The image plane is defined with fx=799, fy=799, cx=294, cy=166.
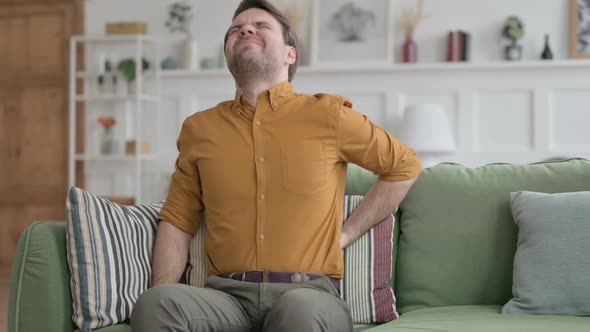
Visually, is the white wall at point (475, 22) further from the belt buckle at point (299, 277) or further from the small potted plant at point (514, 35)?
the belt buckle at point (299, 277)

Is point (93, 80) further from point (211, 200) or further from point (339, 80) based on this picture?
point (211, 200)

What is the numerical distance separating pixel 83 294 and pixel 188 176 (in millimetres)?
506

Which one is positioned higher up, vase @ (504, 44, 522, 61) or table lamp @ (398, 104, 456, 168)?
vase @ (504, 44, 522, 61)

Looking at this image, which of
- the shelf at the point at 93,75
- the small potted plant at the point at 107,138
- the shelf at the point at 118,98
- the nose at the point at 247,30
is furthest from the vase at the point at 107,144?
the nose at the point at 247,30

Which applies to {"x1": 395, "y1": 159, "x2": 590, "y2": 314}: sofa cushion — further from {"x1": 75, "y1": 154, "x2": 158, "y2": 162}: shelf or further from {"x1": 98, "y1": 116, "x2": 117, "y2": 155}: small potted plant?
{"x1": 98, "y1": 116, "x2": 117, "y2": 155}: small potted plant

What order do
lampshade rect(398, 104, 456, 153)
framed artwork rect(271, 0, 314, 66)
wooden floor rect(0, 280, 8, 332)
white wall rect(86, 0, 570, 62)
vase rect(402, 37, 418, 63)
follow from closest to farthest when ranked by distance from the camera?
1. wooden floor rect(0, 280, 8, 332)
2. lampshade rect(398, 104, 456, 153)
3. white wall rect(86, 0, 570, 62)
4. vase rect(402, 37, 418, 63)
5. framed artwork rect(271, 0, 314, 66)

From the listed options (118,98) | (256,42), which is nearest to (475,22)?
(118,98)

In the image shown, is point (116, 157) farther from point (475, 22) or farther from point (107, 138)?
point (475, 22)

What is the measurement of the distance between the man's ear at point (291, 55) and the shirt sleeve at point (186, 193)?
363mm

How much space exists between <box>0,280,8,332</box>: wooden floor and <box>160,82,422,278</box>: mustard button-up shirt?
7.80 ft

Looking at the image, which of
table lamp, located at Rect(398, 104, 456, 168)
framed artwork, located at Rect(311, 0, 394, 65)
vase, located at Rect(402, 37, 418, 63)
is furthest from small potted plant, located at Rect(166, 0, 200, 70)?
table lamp, located at Rect(398, 104, 456, 168)

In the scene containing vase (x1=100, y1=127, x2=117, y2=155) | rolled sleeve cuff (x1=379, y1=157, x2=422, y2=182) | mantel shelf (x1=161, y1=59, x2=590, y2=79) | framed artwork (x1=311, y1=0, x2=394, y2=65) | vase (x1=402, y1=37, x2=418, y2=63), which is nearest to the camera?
rolled sleeve cuff (x1=379, y1=157, x2=422, y2=182)

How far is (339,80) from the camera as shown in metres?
6.01

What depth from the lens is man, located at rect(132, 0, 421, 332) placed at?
7.47ft
